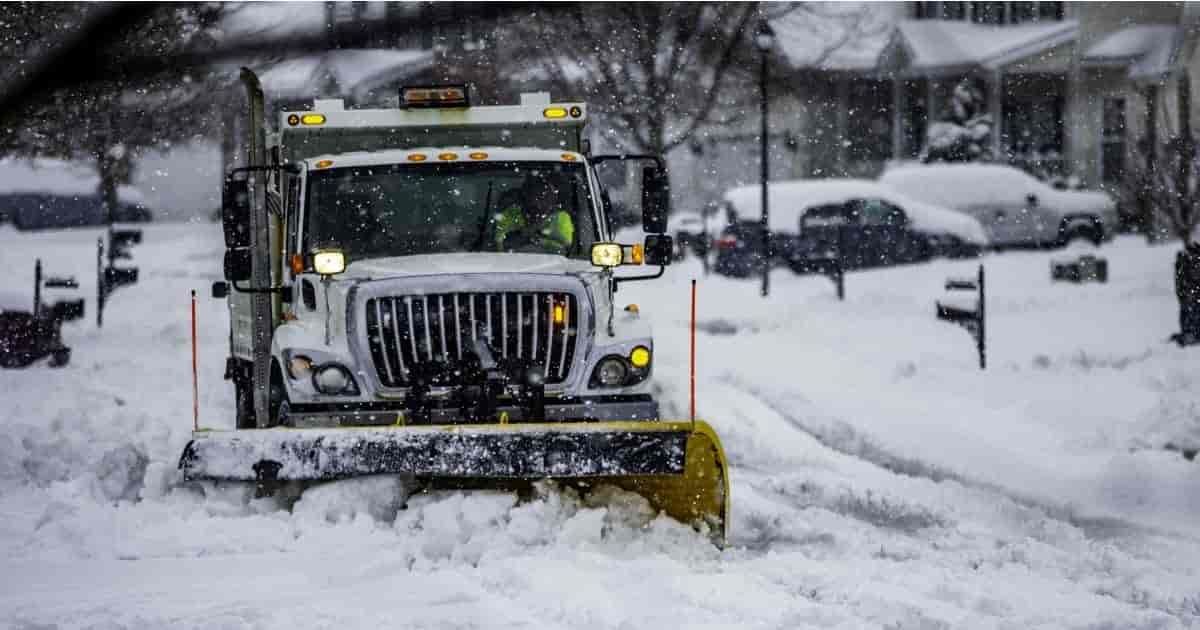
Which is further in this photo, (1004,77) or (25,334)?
(1004,77)

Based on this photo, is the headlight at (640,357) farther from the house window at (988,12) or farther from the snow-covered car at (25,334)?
the house window at (988,12)

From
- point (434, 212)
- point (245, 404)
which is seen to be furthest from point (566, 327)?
point (245, 404)

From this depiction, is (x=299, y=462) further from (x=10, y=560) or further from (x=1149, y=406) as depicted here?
(x=1149, y=406)

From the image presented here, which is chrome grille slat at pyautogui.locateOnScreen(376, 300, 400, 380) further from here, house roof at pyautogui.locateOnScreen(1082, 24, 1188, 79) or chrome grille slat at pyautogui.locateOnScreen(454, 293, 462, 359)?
house roof at pyautogui.locateOnScreen(1082, 24, 1188, 79)

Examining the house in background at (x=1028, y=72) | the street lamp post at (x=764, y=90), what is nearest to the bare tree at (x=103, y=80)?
the street lamp post at (x=764, y=90)

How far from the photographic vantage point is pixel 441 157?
334 inches

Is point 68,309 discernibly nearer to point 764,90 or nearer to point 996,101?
point 764,90

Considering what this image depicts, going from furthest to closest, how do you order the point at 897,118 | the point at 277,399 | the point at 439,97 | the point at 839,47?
the point at 897,118 → the point at 839,47 → the point at 439,97 → the point at 277,399

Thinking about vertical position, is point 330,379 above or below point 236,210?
below

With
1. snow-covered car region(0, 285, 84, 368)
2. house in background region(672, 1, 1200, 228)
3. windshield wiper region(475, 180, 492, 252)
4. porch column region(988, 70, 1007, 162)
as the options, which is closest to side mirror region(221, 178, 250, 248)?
windshield wiper region(475, 180, 492, 252)

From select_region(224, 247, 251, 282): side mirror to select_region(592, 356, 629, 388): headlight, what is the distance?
204 cm

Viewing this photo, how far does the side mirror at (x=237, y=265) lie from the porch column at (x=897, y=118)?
3504cm

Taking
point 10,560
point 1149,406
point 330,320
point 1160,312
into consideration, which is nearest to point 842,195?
point 1160,312

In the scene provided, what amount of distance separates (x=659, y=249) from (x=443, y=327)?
65.9 inches
